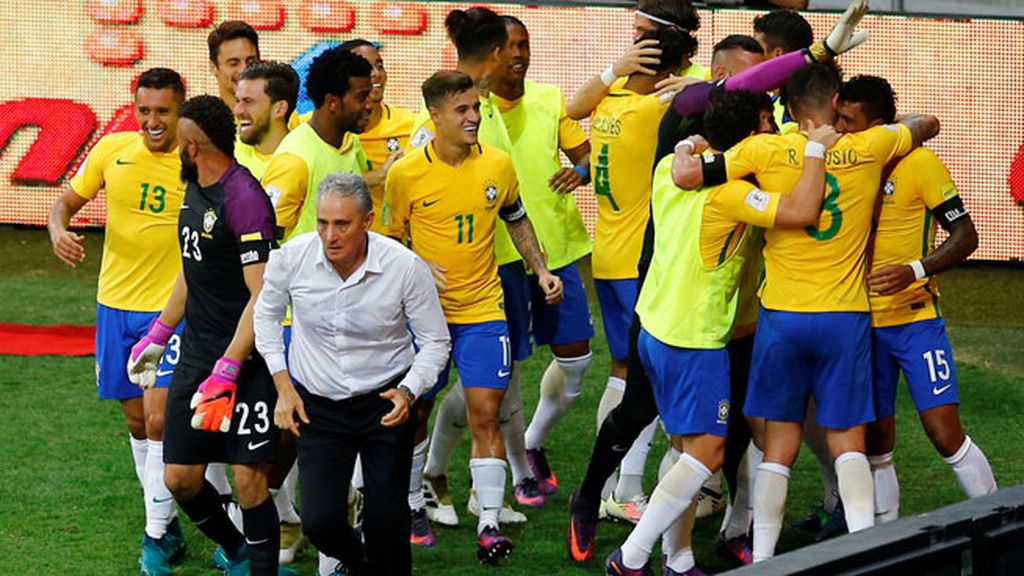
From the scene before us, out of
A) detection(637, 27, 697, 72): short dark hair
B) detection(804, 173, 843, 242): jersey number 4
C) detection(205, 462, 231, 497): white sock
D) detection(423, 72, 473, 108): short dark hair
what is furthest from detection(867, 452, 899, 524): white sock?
detection(205, 462, 231, 497): white sock

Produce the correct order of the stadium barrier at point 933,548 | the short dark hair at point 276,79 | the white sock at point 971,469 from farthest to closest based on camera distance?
the short dark hair at point 276,79, the white sock at point 971,469, the stadium barrier at point 933,548

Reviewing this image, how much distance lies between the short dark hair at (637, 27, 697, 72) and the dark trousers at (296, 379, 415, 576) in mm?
2487

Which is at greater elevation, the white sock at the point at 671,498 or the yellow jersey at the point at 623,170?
the yellow jersey at the point at 623,170

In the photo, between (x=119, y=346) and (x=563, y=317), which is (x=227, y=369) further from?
(x=563, y=317)

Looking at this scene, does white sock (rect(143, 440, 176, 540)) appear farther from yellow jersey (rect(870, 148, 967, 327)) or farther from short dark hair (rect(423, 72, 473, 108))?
yellow jersey (rect(870, 148, 967, 327))

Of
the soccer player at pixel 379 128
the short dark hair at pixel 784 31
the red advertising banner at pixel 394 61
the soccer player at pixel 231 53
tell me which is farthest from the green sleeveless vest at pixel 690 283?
the red advertising banner at pixel 394 61

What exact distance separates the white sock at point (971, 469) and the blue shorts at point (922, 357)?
0.25 metres

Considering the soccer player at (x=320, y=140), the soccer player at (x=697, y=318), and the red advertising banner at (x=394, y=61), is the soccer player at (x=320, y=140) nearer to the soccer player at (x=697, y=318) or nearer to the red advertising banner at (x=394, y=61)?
the soccer player at (x=697, y=318)

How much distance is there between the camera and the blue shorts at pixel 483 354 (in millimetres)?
7633

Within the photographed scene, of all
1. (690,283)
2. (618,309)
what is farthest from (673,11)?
(690,283)

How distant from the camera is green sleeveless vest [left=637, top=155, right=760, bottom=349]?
22.4ft

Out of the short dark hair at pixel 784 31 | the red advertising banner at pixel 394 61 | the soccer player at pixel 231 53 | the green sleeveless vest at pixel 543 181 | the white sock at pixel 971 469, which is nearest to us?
the white sock at pixel 971 469

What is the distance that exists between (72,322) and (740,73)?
6818 millimetres

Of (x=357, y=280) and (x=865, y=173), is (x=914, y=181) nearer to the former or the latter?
(x=865, y=173)
